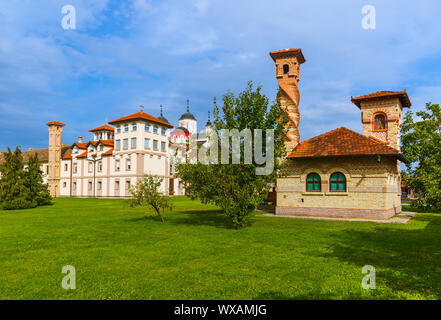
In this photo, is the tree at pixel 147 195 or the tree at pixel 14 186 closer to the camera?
the tree at pixel 147 195

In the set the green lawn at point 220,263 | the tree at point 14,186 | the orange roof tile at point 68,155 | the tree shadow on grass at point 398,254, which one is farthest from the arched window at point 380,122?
the orange roof tile at point 68,155

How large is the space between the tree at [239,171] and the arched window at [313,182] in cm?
620

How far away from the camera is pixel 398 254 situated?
9.69m

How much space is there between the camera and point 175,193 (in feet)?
174

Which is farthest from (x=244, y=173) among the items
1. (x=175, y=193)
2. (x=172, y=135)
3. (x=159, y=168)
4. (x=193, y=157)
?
(x=172, y=135)

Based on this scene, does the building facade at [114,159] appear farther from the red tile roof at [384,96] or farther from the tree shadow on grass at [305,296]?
the tree shadow on grass at [305,296]

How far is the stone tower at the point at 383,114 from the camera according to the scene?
23.5 metres

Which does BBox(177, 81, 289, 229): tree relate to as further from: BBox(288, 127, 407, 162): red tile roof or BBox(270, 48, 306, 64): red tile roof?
BBox(270, 48, 306, 64): red tile roof

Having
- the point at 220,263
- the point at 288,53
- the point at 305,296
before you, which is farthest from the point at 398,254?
the point at 288,53

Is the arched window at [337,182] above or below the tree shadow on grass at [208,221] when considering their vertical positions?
above

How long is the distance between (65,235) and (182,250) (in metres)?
6.44

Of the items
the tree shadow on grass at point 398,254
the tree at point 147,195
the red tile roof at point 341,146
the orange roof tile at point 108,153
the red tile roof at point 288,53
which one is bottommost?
the tree shadow on grass at point 398,254

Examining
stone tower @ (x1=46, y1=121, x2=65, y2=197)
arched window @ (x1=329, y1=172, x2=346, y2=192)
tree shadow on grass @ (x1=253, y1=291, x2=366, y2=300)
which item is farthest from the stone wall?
stone tower @ (x1=46, y1=121, x2=65, y2=197)
